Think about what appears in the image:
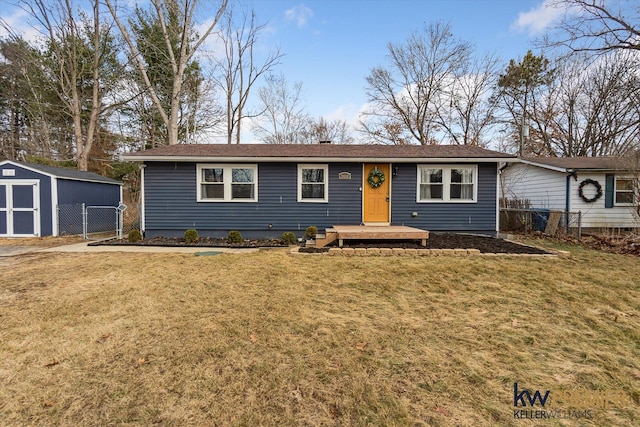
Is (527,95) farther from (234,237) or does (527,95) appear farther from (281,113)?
(234,237)

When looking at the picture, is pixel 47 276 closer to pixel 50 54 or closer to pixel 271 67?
pixel 50 54

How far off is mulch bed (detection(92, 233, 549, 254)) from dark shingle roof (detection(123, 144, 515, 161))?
7.79 ft

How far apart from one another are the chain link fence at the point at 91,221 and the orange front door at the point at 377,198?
7.71m

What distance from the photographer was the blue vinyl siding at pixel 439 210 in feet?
30.0

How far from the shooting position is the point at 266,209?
9.12 meters

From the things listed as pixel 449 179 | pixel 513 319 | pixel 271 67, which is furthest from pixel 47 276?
pixel 271 67

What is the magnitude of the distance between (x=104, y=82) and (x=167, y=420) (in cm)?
1930

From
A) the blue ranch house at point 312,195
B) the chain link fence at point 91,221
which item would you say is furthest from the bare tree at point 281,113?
the blue ranch house at point 312,195

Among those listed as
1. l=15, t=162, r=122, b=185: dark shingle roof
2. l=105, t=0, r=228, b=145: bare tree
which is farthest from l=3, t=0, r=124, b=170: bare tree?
l=15, t=162, r=122, b=185: dark shingle roof

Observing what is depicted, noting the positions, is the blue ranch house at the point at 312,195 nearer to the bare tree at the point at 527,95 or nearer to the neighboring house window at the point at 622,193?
the neighboring house window at the point at 622,193

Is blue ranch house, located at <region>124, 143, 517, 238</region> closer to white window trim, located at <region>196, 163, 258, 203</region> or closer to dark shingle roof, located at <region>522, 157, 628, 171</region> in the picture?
white window trim, located at <region>196, 163, 258, 203</region>

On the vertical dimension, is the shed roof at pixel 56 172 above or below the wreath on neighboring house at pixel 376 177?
above

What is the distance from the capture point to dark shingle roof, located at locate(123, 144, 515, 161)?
28.5 feet

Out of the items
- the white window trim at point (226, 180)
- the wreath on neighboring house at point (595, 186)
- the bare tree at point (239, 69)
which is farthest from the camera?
the bare tree at point (239, 69)
